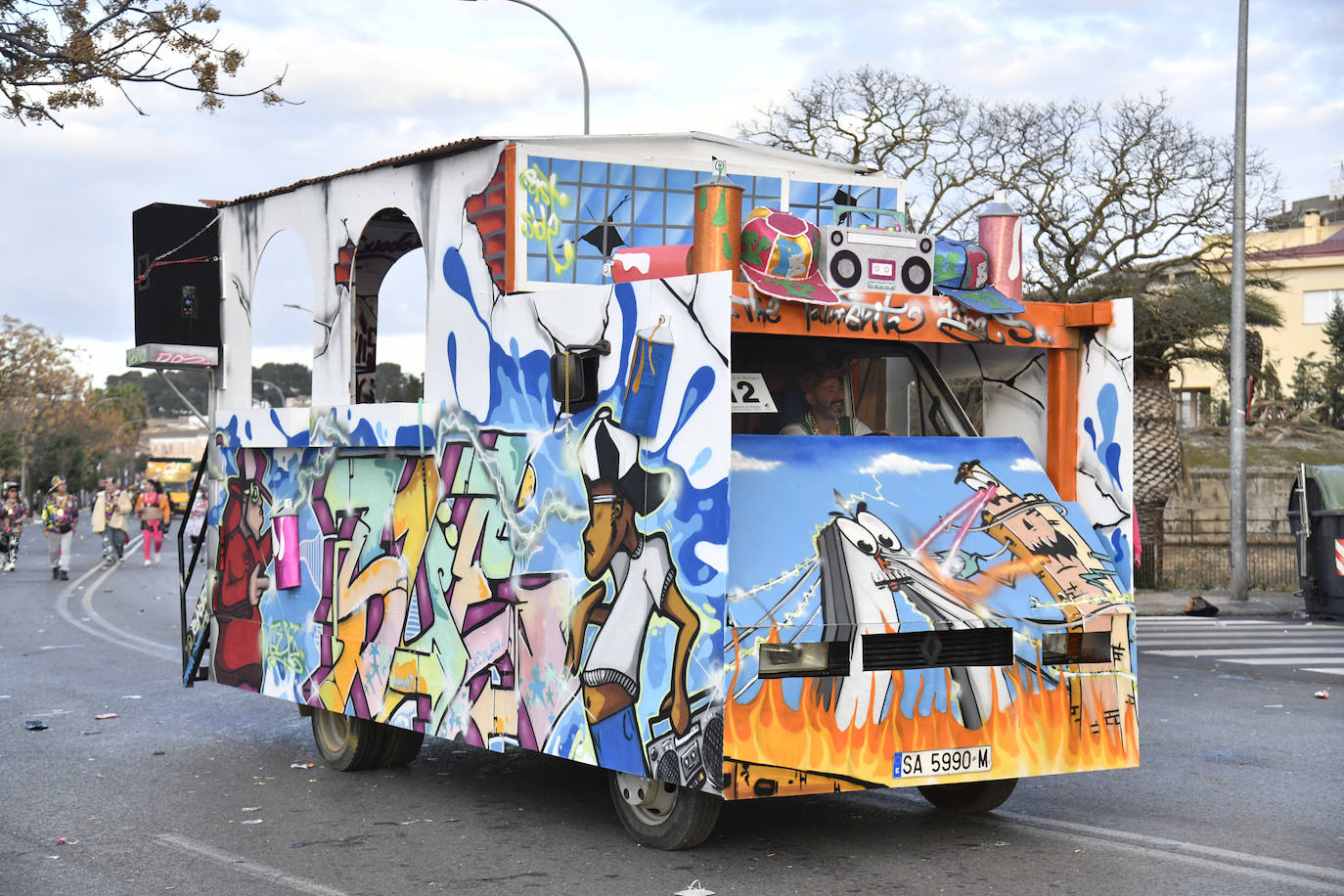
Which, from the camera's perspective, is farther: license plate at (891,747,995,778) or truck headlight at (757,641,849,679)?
license plate at (891,747,995,778)

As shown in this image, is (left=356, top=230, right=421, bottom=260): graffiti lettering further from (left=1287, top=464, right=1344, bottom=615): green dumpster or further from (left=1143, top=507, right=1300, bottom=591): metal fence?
(left=1143, top=507, right=1300, bottom=591): metal fence

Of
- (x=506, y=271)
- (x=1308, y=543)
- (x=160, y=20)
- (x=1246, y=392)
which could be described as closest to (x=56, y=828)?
(x=506, y=271)

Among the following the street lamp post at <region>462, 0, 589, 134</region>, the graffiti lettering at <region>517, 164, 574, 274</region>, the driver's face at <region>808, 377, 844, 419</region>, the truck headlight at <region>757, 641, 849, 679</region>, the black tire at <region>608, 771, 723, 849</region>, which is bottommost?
the black tire at <region>608, 771, 723, 849</region>

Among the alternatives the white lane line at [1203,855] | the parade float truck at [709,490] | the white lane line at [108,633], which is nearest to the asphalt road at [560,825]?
the white lane line at [1203,855]

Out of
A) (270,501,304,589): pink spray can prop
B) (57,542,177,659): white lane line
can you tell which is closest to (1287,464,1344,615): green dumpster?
(57,542,177,659): white lane line

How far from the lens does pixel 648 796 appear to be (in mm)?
6562

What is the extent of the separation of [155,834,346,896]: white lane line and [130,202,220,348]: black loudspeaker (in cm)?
383

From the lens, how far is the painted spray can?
6.26 meters

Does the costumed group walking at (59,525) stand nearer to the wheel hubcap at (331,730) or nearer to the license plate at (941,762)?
the wheel hubcap at (331,730)

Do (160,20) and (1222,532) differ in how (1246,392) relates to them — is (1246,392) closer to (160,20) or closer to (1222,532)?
(1222,532)

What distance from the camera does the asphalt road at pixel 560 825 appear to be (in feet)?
20.3

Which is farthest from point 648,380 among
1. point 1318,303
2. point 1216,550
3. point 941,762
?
point 1318,303

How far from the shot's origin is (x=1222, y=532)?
33.2 metres

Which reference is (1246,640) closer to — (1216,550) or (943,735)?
(943,735)
